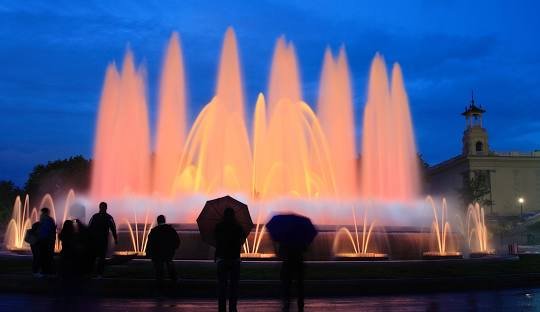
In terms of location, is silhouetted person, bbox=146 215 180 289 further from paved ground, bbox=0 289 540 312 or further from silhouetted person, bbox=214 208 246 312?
silhouetted person, bbox=214 208 246 312

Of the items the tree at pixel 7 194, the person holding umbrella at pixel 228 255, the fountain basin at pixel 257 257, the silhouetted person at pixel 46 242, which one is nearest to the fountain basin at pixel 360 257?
the fountain basin at pixel 257 257

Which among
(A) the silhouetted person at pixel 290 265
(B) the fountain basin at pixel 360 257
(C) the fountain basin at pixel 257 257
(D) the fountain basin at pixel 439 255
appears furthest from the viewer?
(D) the fountain basin at pixel 439 255

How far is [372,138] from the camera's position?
112 ft

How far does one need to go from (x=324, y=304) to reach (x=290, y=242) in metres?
1.84

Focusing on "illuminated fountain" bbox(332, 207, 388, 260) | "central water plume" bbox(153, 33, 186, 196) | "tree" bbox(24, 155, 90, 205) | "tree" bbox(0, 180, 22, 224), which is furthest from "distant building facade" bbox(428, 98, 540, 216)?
"illuminated fountain" bbox(332, 207, 388, 260)

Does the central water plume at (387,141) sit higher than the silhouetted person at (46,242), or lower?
higher

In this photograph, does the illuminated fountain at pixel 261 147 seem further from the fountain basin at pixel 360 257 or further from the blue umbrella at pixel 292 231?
the blue umbrella at pixel 292 231

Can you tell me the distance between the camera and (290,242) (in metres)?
11.7

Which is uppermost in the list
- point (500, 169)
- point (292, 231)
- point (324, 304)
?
point (500, 169)

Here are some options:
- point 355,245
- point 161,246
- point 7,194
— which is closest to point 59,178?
point 7,194

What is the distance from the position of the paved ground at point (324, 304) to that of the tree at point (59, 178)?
6548 centimetres

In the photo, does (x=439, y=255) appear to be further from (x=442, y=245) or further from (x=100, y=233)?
(x=100, y=233)

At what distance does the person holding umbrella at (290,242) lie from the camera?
11602 mm

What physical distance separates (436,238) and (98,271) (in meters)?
13.7
